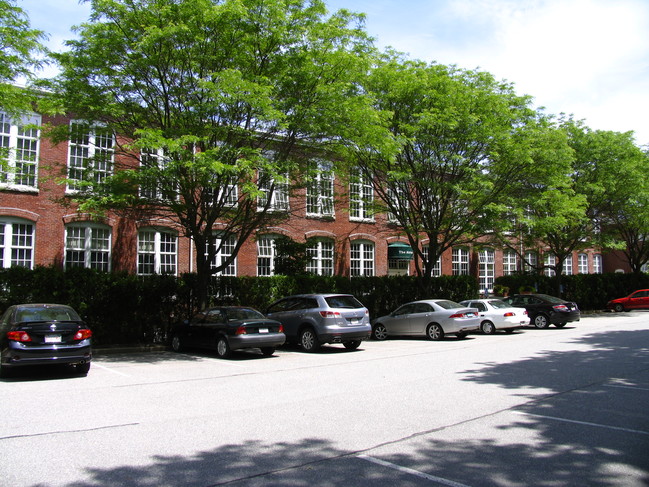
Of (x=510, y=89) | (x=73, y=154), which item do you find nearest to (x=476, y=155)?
(x=510, y=89)

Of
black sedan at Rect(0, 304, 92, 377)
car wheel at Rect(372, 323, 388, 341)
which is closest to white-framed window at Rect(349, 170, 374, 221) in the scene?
car wheel at Rect(372, 323, 388, 341)

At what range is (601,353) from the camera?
1338 centimetres

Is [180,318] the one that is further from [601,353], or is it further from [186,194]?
[601,353]

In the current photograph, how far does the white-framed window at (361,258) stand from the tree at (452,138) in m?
9.79

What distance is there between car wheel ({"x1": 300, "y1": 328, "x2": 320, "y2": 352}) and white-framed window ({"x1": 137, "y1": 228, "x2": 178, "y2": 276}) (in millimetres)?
10521

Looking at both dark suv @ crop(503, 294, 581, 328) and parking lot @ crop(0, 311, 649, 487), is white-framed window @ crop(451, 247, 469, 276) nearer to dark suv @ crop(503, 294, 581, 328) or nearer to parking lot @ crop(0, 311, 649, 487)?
dark suv @ crop(503, 294, 581, 328)

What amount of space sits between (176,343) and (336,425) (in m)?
10.3

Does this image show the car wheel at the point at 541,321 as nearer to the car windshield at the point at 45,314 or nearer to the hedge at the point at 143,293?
the hedge at the point at 143,293

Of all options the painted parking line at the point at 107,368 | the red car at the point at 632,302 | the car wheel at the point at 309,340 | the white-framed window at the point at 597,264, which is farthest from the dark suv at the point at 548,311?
the white-framed window at the point at 597,264

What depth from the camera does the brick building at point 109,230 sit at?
19.7 m

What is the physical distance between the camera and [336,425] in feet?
21.7

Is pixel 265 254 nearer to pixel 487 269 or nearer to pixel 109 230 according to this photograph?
pixel 109 230

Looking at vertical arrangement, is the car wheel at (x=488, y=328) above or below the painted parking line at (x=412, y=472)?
above

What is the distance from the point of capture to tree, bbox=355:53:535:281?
19.4 meters
